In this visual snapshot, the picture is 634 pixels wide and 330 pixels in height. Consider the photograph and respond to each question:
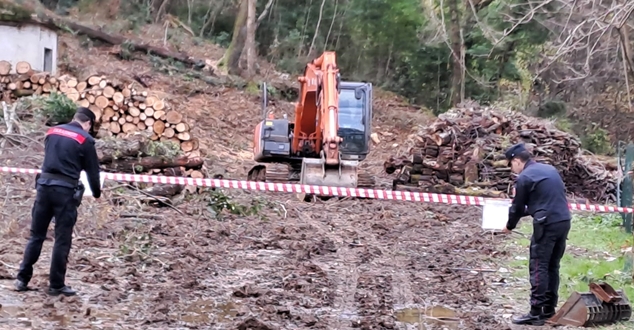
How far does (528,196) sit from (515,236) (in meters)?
5.82

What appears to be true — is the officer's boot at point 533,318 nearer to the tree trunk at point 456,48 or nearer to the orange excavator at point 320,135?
the orange excavator at point 320,135

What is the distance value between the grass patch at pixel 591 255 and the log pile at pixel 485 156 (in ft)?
10.8

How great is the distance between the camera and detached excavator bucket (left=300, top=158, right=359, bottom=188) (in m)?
15.9

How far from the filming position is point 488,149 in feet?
65.3

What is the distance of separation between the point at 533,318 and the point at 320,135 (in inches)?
393

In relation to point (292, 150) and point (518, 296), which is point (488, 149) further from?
point (518, 296)

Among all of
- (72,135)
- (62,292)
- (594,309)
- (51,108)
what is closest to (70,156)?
(72,135)

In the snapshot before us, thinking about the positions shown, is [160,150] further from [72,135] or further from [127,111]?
[72,135]

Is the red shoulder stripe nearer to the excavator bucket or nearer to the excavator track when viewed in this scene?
the excavator bucket

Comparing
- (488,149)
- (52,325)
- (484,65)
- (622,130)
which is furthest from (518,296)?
(484,65)

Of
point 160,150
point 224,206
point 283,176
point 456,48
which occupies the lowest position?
point 224,206

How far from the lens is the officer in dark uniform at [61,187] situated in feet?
25.3

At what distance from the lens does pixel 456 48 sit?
36969mm

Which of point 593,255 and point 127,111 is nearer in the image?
point 593,255
